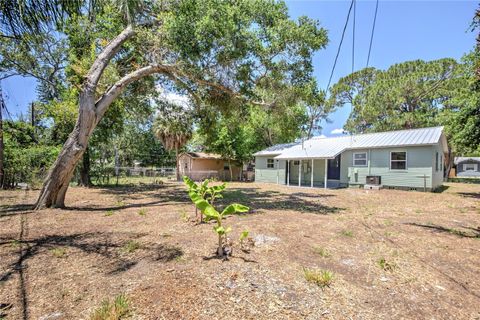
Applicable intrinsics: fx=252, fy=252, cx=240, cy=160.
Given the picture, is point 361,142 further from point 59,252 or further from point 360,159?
point 59,252

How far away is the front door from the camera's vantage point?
61.7 feet

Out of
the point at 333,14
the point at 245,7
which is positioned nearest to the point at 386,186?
the point at 333,14

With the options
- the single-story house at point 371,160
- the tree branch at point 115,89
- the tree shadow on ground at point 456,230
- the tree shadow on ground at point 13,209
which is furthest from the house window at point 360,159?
the tree shadow on ground at point 13,209

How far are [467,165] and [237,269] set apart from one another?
181 ft

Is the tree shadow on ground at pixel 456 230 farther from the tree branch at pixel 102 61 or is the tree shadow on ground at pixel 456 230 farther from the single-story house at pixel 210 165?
Answer: the single-story house at pixel 210 165

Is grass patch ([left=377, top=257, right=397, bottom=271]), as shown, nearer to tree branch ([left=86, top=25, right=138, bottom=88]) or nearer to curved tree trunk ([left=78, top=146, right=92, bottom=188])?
tree branch ([left=86, top=25, right=138, bottom=88])

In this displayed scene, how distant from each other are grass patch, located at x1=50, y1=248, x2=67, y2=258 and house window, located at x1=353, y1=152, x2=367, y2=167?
16.8 m

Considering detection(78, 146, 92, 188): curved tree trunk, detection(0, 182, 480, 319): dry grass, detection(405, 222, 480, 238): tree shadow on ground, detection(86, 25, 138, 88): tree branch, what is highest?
detection(86, 25, 138, 88): tree branch

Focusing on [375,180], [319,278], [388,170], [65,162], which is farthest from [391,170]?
[65,162]

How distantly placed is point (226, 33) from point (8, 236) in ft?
24.1

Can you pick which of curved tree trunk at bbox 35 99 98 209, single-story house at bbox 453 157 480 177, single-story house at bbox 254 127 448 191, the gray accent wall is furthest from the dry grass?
single-story house at bbox 453 157 480 177

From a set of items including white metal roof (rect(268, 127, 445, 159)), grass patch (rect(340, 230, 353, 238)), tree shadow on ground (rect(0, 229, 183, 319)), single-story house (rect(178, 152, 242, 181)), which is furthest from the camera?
single-story house (rect(178, 152, 242, 181))

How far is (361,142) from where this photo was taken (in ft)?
56.9

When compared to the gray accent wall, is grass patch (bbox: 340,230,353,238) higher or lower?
lower
